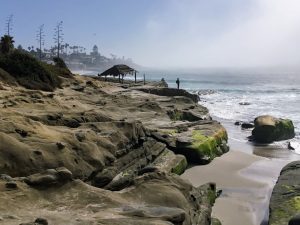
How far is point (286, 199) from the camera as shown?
1164cm

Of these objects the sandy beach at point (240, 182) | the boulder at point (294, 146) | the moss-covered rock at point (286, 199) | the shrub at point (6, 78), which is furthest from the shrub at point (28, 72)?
the moss-covered rock at point (286, 199)

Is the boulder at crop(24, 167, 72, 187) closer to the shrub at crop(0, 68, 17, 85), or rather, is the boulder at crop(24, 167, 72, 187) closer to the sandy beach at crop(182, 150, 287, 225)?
the sandy beach at crop(182, 150, 287, 225)

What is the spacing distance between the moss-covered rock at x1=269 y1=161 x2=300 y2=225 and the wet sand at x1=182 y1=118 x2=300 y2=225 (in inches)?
29.4

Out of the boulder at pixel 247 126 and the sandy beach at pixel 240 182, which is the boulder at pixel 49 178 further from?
the boulder at pixel 247 126

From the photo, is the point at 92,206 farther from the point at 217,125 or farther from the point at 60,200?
the point at 217,125

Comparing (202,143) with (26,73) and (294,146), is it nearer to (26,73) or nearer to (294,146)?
(294,146)

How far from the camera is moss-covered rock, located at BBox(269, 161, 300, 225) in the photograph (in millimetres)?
10523

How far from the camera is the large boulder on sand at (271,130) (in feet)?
82.3

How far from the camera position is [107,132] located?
1379 centimetres

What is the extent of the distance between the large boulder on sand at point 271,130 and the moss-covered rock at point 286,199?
35.2ft

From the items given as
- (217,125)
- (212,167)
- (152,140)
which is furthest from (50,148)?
(217,125)

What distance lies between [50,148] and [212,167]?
27.1ft

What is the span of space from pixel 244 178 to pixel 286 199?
4.85 metres

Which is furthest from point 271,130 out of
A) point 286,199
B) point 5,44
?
point 5,44
